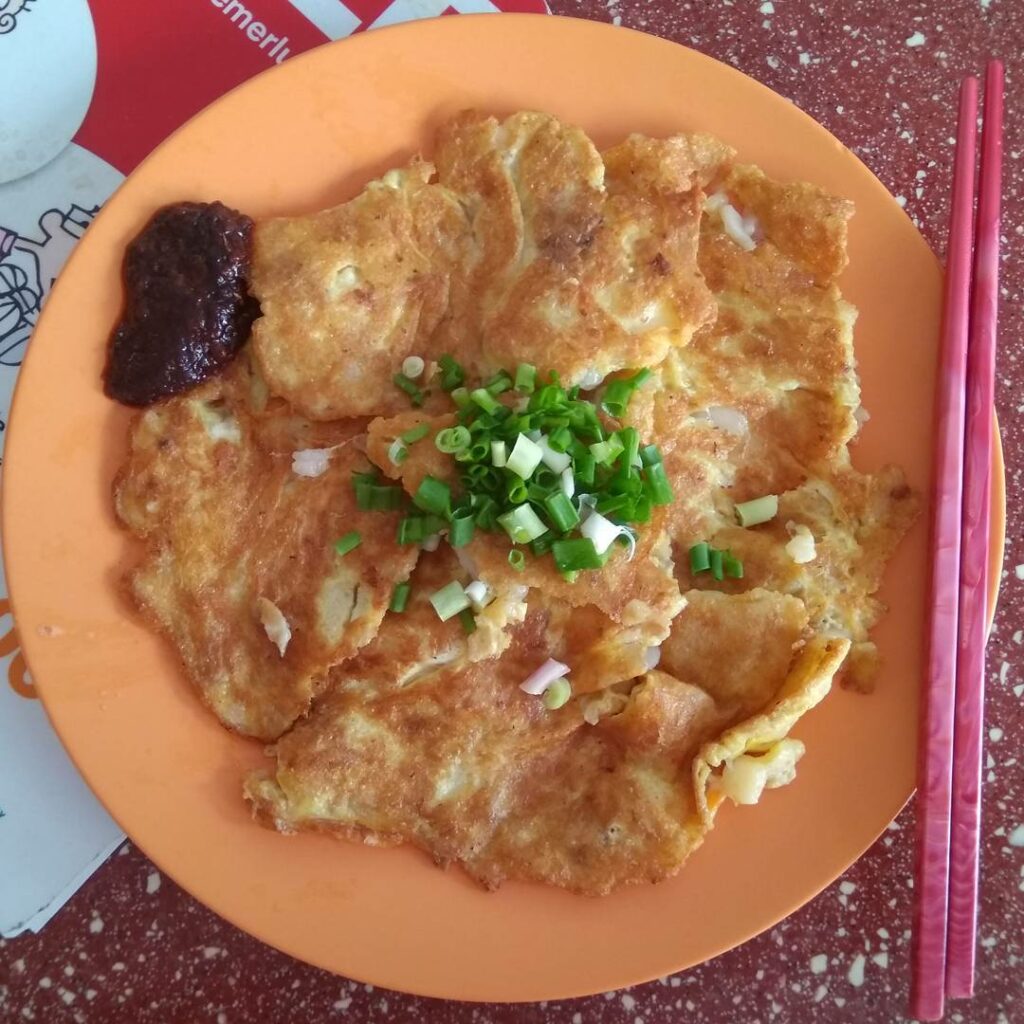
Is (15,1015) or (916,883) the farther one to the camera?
(15,1015)

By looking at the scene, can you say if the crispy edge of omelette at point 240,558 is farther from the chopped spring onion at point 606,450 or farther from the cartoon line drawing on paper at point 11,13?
the cartoon line drawing on paper at point 11,13

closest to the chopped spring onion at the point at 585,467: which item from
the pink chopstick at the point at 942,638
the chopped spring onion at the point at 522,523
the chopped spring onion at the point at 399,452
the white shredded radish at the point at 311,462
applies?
the chopped spring onion at the point at 522,523

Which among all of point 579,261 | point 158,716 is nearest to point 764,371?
point 579,261

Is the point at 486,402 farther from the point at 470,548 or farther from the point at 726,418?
the point at 726,418

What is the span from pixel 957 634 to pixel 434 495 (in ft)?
3.71

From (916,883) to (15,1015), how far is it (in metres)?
2.17

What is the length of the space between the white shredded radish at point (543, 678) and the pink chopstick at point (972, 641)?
0.83 metres

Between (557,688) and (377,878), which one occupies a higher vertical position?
(557,688)

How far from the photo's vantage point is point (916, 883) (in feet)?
6.04

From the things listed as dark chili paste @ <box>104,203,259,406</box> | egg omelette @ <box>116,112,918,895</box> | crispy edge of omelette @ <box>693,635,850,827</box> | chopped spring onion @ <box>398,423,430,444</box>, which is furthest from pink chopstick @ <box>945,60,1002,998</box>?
dark chili paste @ <box>104,203,259,406</box>

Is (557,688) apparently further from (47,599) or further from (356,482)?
(47,599)

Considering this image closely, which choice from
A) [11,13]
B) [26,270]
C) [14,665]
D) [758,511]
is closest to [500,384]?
[758,511]

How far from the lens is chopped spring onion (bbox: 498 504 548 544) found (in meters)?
1.71

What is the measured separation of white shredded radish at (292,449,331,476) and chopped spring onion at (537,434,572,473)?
0.49 m
